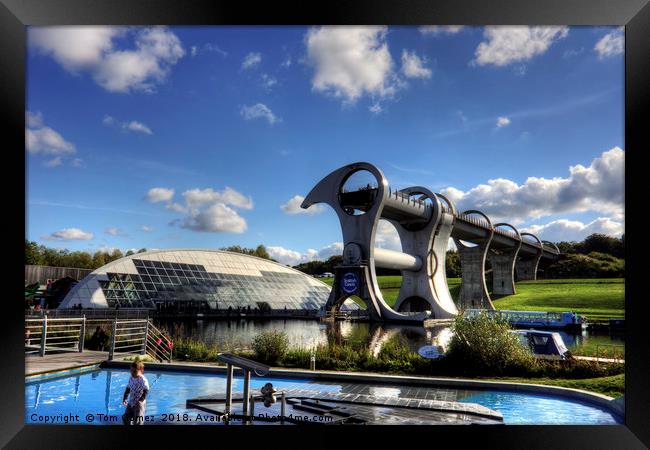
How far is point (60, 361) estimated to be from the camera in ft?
37.2

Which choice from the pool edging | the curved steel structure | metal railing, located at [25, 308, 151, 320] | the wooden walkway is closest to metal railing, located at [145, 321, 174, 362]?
the wooden walkway

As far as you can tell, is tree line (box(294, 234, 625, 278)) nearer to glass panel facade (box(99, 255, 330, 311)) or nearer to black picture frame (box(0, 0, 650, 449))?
glass panel facade (box(99, 255, 330, 311))

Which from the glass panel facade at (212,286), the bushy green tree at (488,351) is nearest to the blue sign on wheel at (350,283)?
the glass panel facade at (212,286)

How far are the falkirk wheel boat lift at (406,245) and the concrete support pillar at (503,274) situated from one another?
7877 mm

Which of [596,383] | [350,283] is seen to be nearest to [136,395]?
[596,383]

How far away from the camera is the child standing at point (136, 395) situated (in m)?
6.07

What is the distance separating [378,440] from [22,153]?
20.3ft

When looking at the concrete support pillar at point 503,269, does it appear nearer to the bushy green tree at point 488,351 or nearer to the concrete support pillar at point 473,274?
the concrete support pillar at point 473,274

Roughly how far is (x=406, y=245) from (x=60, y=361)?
117 feet

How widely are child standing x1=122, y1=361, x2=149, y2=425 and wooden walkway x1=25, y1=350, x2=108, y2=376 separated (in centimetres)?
453

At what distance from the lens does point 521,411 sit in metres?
8.38

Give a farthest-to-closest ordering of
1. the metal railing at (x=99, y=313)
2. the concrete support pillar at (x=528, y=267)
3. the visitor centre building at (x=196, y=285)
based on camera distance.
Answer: the concrete support pillar at (x=528, y=267) < the visitor centre building at (x=196, y=285) < the metal railing at (x=99, y=313)

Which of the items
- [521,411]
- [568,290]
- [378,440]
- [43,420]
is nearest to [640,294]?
[521,411]

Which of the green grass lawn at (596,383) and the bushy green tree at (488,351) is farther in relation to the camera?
the bushy green tree at (488,351)
